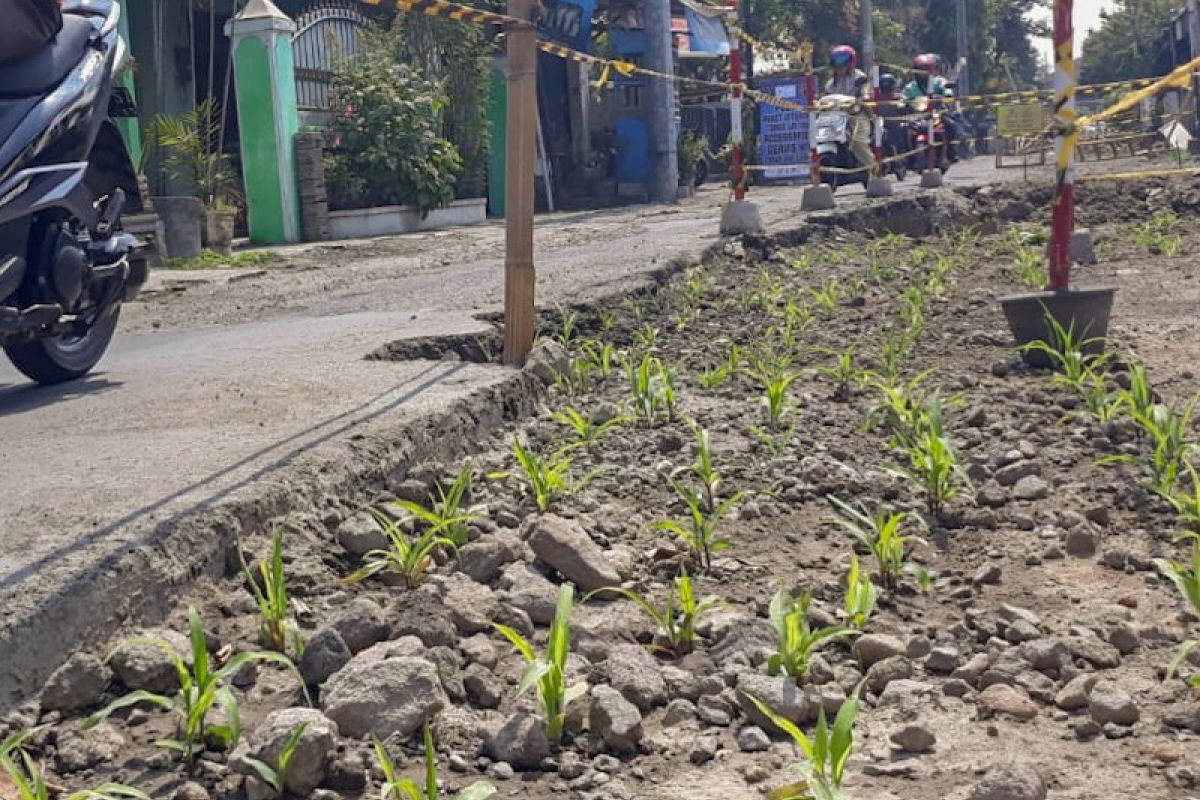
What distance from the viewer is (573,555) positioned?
3184mm

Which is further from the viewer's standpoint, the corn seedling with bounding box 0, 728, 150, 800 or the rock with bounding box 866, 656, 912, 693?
the rock with bounding box 866, 656, 912, 693

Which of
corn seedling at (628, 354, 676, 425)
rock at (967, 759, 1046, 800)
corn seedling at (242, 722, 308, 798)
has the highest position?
corn seedling at (628, 354, 676, 425)

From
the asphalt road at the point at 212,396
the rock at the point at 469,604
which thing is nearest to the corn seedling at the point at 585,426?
the asphalt road at the point at 212,396

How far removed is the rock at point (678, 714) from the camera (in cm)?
246

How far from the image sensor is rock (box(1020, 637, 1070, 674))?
264 cm

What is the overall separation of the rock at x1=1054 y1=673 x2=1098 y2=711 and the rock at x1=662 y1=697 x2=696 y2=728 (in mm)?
563

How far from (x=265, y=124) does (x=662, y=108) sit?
30.1 feet

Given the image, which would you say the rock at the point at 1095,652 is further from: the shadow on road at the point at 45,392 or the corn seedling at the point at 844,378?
the shadow on road at the point at 45,392

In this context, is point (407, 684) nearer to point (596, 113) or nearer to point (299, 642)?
point (299, 642)

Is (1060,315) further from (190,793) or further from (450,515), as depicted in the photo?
(190,793)

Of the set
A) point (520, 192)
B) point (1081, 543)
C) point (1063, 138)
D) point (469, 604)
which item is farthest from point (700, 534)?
point (1063, 138)

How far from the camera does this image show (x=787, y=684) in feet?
8.16

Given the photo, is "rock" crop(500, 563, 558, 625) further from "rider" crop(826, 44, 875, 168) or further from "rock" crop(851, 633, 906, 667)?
"rider" crop(826, 44, 875, 168)

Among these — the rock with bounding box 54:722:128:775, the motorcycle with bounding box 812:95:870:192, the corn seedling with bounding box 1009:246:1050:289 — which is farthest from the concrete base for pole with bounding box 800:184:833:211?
the rock with bounding box 54:722:128:775
